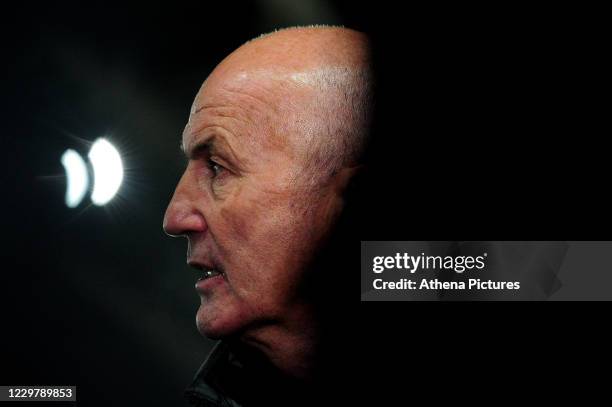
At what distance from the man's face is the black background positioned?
149 mm

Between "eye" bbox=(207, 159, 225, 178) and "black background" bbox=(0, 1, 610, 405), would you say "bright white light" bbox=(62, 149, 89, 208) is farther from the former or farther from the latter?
"eye" bbox=(207, 159, 225, 178)

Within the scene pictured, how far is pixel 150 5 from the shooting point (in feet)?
10.2

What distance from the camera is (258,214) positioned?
1331 millimetres

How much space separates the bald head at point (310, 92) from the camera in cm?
A: 135

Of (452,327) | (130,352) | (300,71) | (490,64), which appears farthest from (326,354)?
(130,352)

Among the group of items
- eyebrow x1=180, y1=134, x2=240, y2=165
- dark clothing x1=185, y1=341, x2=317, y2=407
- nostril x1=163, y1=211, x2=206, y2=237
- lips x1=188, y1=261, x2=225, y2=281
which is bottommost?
dark clothing x1=185, y1=341, x2=317, y2=407

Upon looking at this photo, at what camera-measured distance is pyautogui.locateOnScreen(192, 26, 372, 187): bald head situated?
1.35 metres

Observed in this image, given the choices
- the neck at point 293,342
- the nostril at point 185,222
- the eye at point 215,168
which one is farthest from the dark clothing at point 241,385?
the eye at point 215,168

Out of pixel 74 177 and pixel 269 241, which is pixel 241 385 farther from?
pixel 74 177

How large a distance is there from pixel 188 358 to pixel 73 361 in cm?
69

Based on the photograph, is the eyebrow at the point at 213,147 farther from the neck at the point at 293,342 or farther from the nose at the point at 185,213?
the neck at the point at 293,342

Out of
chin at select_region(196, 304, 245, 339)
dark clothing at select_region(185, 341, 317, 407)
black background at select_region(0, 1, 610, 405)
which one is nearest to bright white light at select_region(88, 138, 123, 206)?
black background at select_region(0, 1, 610, 405)

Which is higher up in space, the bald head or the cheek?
the bald head

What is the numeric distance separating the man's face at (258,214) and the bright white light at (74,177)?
6.84ft
